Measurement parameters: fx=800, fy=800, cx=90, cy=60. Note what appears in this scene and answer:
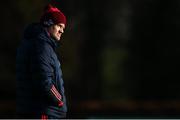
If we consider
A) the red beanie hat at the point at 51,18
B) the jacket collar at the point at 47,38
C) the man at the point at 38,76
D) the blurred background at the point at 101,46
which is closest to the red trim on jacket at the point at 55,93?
the man at the point at 38,76

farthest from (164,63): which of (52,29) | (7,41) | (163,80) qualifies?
(52,29)

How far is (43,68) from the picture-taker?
7.28 meters

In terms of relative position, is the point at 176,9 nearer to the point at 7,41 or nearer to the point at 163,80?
the point at 163,80

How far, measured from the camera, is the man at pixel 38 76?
7305 mm

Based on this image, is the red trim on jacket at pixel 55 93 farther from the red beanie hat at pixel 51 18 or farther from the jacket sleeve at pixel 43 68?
the red beanie hat at pixel 51 18

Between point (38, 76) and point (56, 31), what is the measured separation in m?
0.54

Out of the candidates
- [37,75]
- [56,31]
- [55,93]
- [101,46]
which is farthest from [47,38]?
[101,46]

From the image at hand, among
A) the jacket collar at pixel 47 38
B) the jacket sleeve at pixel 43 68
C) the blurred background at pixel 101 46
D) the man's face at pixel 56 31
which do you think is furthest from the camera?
the blurred background at pixel 101 46

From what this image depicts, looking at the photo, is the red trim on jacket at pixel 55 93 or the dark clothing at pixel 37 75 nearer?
the dark clothing at pixel 37 75

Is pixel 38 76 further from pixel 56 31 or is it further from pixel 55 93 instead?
pixel 56 31

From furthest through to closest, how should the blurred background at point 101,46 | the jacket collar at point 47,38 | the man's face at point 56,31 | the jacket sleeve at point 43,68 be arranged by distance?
the blurred background at point 101,46 → the man's face at point 56,31 → the jacket collar at point 47,38 → the jacket sleeve at point 43,68

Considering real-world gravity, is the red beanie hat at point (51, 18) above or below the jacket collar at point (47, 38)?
Answer: above

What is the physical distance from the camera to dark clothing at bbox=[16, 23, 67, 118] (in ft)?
24.0

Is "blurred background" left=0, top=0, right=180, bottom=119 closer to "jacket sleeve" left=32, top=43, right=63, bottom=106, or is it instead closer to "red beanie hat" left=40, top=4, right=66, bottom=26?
"red beanie hat" left=40, top=4, right=66, bottom=26
